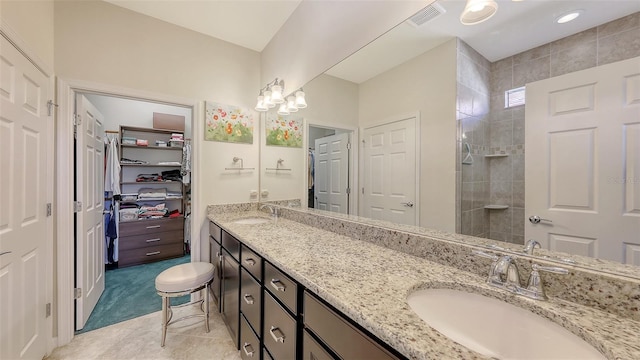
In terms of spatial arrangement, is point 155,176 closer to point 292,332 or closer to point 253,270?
point 253,270

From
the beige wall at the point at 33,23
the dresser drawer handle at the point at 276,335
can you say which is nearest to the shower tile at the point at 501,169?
the dresser drawer handle at the point at 276,335

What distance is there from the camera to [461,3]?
1.00 m

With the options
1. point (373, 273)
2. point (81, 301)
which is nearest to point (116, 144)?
point (81, 301)

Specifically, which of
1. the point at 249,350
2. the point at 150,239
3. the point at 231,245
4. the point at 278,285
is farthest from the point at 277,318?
the point at 150,239

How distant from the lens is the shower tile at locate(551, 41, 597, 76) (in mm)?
659

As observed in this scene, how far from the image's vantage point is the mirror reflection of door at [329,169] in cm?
162

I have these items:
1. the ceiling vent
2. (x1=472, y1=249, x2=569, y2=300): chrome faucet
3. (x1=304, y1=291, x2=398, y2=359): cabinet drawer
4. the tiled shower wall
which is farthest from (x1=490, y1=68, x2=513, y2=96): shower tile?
(x1=304, y1=291, x2=398, y2=359): cabinet drawer

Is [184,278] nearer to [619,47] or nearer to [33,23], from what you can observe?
[33,23]

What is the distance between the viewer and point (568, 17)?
0.71 metres

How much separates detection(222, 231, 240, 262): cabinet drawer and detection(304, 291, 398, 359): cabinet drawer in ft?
2.78

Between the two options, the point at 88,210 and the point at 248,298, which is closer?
the point at 248,298

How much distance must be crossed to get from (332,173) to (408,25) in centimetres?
99

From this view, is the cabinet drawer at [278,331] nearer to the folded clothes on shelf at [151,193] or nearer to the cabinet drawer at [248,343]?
the cabinet drawer at [248,343]

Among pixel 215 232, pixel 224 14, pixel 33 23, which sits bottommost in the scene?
pixel 215 232
